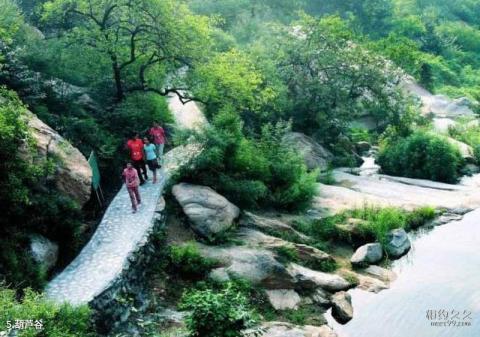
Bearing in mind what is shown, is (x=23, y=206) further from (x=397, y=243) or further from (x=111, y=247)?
(x=397, y=243)

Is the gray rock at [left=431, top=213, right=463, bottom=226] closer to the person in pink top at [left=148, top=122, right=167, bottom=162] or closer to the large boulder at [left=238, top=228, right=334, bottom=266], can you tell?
the large boulder at [left=238, top=228, right=334, bottom=266]

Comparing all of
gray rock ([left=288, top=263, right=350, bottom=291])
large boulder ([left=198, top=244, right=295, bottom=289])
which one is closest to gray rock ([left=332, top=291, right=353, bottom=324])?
gray rock ([left=288, top=263, right=350, bottom=291])

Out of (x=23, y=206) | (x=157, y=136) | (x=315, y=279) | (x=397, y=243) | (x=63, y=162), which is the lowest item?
(x=315, y=279)

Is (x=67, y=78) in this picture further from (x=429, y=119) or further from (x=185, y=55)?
(x=429, y=119)

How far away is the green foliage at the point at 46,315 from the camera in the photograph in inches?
385

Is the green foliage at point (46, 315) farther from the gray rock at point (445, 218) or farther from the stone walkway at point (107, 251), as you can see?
the gray rock at point (445, 218)

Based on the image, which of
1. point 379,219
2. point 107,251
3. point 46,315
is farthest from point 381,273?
point 46,315

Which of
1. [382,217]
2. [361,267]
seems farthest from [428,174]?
[361,267]

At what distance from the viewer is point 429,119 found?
38312 millimetres

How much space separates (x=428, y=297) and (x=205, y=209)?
7.57 meters

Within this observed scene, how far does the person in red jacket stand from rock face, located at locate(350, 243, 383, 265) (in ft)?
26.3

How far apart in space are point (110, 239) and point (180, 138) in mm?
5819

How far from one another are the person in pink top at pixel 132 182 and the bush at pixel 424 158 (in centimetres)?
1765

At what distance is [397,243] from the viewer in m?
20.3
